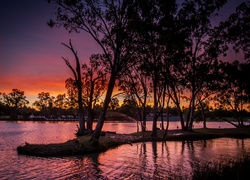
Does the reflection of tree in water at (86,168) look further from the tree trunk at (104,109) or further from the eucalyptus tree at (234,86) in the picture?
the eucalyptus tree at (234,86)

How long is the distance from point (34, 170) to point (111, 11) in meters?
19.0

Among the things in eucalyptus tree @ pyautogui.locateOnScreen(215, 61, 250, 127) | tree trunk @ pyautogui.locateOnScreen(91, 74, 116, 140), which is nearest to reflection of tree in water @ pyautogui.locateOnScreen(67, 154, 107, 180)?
tree trunk @ pyautogui.locateOnScreen(91, 74, 116, 140)

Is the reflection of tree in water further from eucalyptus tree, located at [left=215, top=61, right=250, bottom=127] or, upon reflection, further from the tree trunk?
eucalyptus tree, located at [left=215, top=61, right=250, bottom=127]

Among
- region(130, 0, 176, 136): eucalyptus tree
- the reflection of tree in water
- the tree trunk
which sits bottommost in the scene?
the reflection of tree in water

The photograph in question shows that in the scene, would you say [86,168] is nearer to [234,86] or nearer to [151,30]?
[151,30]

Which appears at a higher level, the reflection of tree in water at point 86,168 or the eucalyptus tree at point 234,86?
the eucalyptus tree at point 234,86

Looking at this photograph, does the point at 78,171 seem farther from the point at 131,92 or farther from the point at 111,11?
the point at 131,92

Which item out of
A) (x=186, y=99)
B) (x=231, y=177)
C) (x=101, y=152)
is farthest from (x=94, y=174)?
(x=186, y=99)

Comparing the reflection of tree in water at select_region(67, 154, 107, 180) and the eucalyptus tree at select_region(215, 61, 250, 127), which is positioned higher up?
the eucalyptus tree at select_region(215, 61, 250, 127)

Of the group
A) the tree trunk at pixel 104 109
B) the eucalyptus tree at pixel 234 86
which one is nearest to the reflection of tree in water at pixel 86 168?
the tree trunk at pixel 104 109

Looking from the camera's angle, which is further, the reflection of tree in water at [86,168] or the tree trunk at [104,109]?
the tree trunk at [104,109]

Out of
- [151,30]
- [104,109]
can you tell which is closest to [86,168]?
[104,109]

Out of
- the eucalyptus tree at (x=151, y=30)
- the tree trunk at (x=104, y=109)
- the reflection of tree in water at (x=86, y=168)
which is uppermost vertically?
the eucalyptus tree at (x=151, y=30)

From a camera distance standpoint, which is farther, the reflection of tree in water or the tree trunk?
the tree trunk
